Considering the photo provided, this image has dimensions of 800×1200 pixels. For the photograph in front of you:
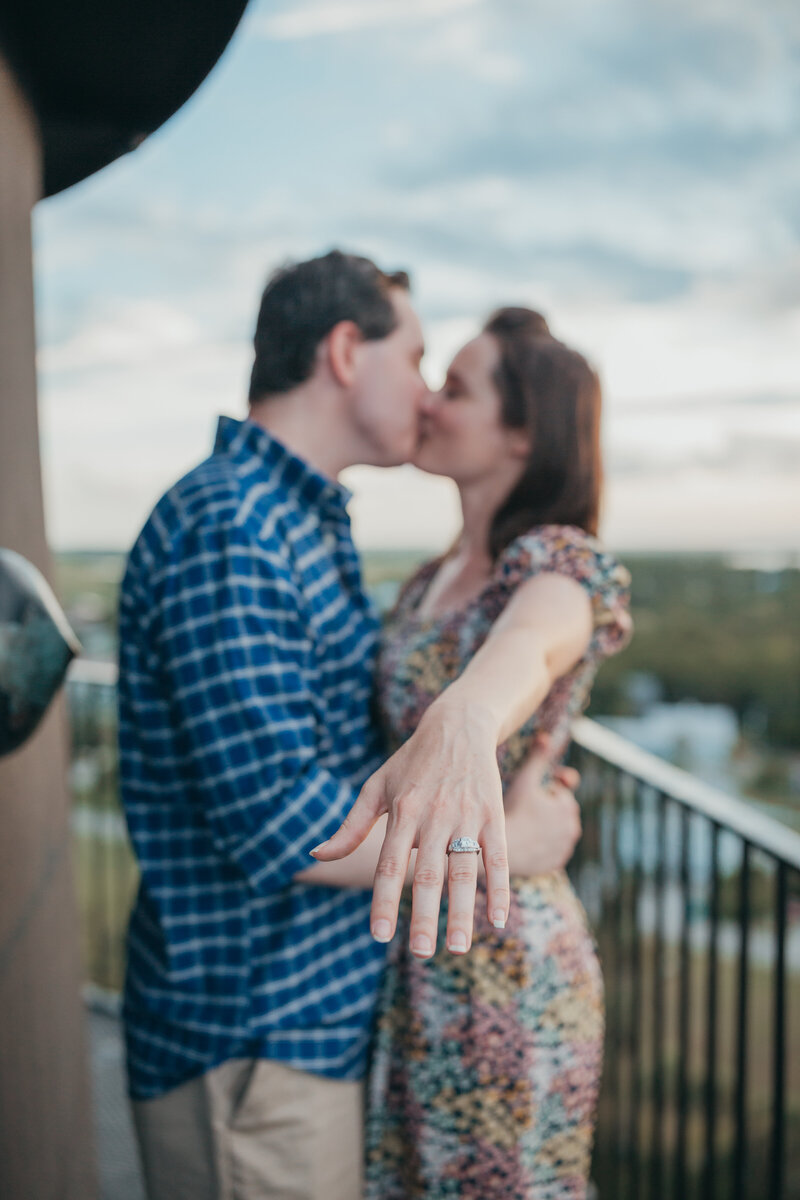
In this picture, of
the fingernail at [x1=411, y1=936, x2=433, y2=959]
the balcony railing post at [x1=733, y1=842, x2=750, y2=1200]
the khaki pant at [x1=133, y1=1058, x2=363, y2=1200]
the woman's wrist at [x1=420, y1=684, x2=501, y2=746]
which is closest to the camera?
the fingernail at [x1=411, y1=936, x2=433, y2=959]

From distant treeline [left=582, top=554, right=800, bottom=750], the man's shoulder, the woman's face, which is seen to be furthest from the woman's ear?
distant treeline [left=582, top=554, right=800, bottom=750]

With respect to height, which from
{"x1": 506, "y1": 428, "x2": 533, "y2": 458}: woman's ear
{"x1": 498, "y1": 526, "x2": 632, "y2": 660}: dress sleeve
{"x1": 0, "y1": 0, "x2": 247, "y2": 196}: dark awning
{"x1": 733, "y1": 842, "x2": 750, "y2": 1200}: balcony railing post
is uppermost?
{"x1": 0, "y1": 0, "x2": 247, "y2": 196}: dark awning

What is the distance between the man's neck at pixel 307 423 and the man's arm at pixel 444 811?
78 cm

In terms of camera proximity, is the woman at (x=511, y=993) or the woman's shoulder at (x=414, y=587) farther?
the woman's shoulder at (x=414, y=587)

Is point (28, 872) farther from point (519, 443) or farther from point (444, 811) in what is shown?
point (444, 811)

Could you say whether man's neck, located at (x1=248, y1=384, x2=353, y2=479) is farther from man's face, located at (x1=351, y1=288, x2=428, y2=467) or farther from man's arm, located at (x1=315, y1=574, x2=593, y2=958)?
man's arm, located at (x1=315, y1=574, x2=593, y2=958)

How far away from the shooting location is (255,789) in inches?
47.0

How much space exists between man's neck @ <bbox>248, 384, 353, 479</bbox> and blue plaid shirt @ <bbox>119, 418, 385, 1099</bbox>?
0.33 ft

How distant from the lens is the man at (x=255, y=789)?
3.98ft

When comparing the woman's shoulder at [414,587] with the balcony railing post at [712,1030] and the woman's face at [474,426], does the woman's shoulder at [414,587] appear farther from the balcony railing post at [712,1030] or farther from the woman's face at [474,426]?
the balcony railing post at [712,1030]

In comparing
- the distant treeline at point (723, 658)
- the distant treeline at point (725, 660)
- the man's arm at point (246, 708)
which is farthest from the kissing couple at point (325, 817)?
the distant treeline at point (725, 660)

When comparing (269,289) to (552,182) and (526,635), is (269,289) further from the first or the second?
(552,182)

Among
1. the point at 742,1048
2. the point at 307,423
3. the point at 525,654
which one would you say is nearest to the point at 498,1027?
the point at 525,654

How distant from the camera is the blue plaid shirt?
1206 mm
